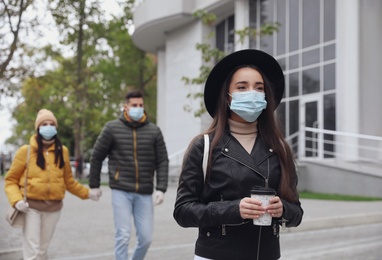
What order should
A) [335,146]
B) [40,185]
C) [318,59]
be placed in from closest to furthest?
[40,185]
[335,146]
[318,59]

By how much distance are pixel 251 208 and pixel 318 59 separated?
860 inches

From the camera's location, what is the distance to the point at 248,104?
9.22ft

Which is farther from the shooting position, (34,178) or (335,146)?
(335,146)

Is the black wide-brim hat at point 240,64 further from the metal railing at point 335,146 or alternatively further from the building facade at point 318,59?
the metal railing at point 335,146

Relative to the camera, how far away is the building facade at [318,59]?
2117cm

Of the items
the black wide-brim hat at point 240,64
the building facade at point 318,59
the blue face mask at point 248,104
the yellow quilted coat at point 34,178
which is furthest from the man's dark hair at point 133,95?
the building facade at point 318,59

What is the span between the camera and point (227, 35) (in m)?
31.4

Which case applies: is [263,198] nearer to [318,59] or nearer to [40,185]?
[40,185]

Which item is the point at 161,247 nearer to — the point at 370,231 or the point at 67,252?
the point at 67,252

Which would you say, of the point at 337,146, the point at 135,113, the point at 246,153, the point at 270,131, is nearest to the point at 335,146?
the point at 337,146

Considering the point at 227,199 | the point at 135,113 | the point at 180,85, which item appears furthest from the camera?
the point at 180,85

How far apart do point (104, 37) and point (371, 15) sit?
68.6 feet

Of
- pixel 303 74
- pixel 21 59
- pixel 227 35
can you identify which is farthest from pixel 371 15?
pixel 21 59

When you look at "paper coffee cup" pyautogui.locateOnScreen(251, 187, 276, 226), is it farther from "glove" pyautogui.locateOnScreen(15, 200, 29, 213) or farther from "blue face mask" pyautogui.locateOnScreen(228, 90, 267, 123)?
"glove" pyautogui.locateOnScreen(15, 200, 29, 213)
